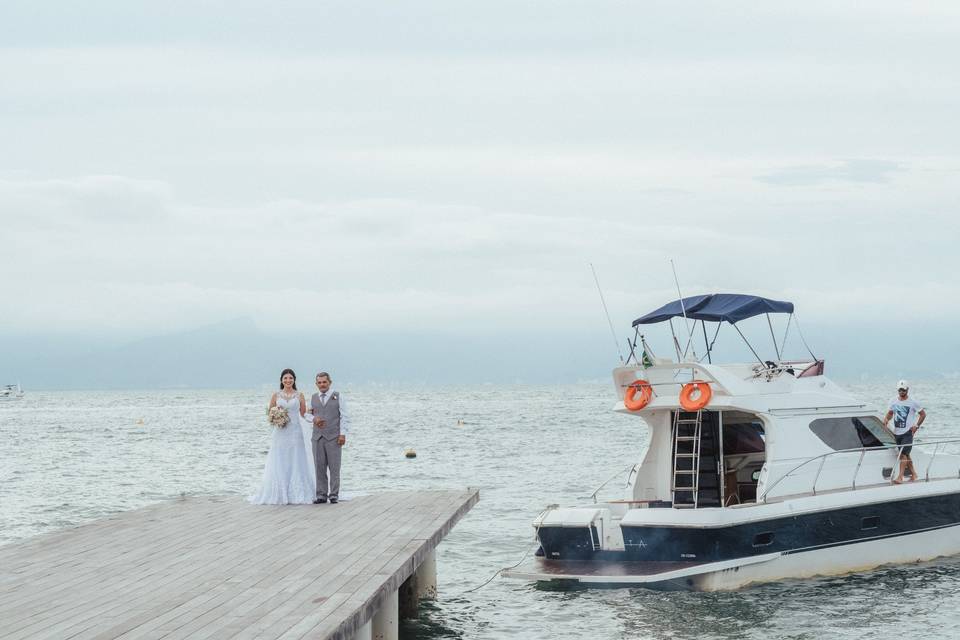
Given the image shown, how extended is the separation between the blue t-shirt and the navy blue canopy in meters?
2.34

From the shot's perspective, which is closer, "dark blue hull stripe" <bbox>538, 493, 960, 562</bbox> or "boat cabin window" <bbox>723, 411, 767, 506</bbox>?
"dark blue hull stripe" <bbox>538, 493, 960, 562</bbox>

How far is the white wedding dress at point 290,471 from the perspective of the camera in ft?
56.2

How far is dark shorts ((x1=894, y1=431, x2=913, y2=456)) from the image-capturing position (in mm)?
18562

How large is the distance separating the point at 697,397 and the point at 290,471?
237 inches

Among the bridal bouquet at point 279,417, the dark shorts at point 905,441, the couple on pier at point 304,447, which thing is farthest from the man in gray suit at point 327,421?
the dark shorts at point 905,441

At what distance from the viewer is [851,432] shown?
1833 cm

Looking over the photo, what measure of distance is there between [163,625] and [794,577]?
1046 cm

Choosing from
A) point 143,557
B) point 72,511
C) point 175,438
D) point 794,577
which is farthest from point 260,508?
point 175,438

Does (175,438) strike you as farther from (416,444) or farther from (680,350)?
(680,350)

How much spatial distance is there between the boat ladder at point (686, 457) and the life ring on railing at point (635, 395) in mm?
506

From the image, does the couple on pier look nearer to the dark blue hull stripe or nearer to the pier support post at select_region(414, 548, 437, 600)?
the pier support post at select_region(414, 548, 437, 600)

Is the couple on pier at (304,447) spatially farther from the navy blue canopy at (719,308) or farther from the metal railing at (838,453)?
the metal railing at (838,453)

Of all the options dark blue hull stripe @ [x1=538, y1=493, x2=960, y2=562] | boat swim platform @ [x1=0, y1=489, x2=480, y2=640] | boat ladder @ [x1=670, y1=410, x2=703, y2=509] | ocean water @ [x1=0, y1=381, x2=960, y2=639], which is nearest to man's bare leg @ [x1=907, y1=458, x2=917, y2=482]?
dark blue hull stripe @ [x1=538, y1=493, x2=960, y2=562]

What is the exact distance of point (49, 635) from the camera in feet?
28.7
